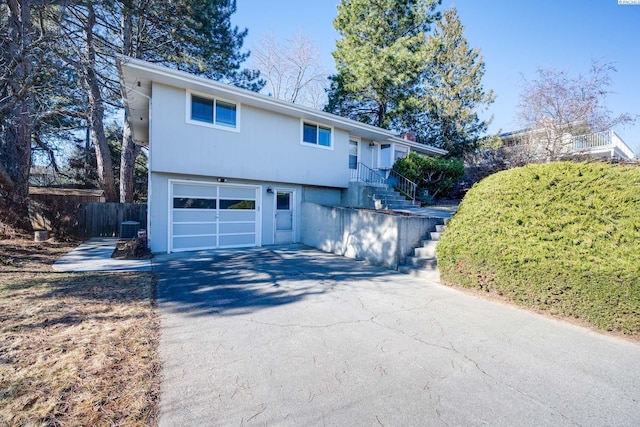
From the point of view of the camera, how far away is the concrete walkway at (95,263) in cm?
661

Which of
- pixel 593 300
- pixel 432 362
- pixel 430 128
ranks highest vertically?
pixel 430 128

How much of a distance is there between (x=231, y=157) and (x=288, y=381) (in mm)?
8123

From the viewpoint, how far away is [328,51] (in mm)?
22000

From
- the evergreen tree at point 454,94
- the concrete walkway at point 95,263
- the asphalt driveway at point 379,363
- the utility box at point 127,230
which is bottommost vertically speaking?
the asphalt driveway at point 379,363

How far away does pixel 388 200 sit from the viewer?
11797 millimetres

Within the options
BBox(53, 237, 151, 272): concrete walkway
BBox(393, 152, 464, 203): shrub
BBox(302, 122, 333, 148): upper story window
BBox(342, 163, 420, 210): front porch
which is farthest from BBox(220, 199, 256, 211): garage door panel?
BBox(393, 152, 464, 203): shrub

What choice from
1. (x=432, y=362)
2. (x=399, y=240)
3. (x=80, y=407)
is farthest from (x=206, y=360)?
(x=399, y=240)

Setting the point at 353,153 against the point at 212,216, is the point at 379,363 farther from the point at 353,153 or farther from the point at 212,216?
the point at 353,153

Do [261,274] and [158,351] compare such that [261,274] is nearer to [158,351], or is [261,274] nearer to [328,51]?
[158,351]

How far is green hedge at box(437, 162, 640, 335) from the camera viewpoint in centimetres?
389

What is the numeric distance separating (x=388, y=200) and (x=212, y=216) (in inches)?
259

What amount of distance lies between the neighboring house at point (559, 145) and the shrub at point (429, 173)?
3.01m

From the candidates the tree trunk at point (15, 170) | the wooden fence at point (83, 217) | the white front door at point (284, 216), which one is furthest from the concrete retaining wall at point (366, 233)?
the tree trunk at point (15, 170)

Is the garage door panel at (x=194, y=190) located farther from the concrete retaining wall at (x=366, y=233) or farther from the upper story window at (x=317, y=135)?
the upper story window at (x=317, y=135)
